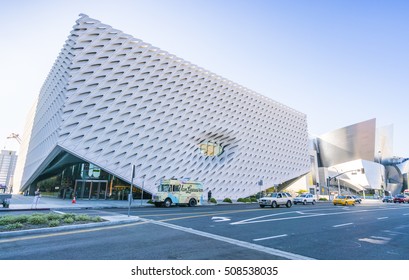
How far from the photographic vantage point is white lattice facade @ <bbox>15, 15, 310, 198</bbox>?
30828mm

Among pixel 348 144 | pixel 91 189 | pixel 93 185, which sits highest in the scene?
pixel 348 144

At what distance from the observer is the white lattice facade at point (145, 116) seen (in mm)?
30828

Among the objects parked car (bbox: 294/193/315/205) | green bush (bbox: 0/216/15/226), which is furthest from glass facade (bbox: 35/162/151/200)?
green bush (bbox: 0/216/15/226)

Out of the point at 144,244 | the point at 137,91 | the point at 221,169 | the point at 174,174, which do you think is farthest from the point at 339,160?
the point at 144,244

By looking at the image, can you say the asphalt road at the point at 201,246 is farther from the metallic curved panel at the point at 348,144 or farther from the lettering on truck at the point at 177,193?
the metallic curved panel at the point at 348,144

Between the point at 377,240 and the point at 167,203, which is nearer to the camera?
the point at 377,240

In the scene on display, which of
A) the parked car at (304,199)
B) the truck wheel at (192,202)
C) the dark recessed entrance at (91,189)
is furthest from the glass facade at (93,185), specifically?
the parked car at (304,199)

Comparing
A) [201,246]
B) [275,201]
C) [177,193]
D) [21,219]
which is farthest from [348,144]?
[21,219]

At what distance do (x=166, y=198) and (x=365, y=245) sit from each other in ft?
65.8

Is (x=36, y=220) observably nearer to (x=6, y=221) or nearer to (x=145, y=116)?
(x=6, y=221)

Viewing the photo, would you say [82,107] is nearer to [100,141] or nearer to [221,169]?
[100,141]

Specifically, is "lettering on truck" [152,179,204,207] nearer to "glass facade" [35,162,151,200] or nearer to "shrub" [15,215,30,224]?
"glass facade" [35,162,151,200]

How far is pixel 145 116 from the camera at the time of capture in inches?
1396

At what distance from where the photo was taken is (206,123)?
4338 centimetres
